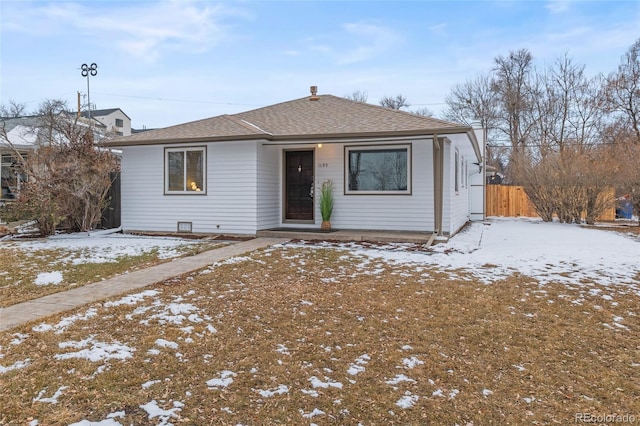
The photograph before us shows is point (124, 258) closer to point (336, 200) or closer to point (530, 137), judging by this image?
point (336, 200)

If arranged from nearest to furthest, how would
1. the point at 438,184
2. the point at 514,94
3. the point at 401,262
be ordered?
the point at 401,262 < the point at 438,184 < the point at 514,94

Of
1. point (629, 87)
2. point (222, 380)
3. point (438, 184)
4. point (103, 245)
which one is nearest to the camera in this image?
point (222, 380)

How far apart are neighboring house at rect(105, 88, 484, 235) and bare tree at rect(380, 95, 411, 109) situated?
2391 cm

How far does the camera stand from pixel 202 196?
10344 millimetres

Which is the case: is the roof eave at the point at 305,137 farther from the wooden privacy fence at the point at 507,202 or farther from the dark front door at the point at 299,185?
the wooden privacy fence at the point at 507,202

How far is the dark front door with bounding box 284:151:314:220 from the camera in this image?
421 inches

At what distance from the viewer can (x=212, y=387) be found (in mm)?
2660

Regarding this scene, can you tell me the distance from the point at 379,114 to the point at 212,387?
891 cm

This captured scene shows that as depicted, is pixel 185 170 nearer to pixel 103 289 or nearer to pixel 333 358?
pixel 103 289

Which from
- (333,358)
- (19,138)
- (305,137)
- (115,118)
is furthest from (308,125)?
(115,118)

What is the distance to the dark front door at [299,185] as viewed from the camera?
10688 mm

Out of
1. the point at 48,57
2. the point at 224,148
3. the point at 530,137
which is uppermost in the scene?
the point at 48,57

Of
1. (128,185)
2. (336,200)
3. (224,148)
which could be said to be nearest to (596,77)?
(336,200)

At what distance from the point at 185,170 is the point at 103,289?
589 cm
